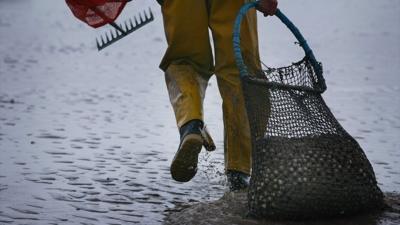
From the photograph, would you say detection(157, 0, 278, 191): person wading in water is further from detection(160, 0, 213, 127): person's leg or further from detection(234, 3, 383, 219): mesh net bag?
detection(234, 3, 383, 219): mesh net bag

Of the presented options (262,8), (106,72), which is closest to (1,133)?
(262,8)

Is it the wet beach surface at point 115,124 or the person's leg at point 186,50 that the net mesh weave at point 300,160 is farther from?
the wet beach surface at point 115,124

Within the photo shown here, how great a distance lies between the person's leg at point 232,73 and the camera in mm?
4090

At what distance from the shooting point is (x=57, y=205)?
3.94 meters

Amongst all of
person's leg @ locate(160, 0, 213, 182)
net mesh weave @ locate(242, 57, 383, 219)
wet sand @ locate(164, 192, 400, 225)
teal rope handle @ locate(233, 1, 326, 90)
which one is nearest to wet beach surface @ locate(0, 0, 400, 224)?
wet sand @ locate(164, 192, 400, 225)

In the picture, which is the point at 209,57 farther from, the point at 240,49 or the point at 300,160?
the point at 300,160

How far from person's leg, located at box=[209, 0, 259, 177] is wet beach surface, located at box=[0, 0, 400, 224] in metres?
0.31

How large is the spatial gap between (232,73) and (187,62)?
252 millimetres

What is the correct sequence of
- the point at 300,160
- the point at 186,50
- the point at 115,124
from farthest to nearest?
1. the point at 115,124
2. the point at 186,50
3. the point at 300,160

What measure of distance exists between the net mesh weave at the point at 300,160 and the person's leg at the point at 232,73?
43 centimetres

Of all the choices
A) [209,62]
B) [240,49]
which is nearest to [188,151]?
[240,49]

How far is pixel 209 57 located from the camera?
13.8 feet

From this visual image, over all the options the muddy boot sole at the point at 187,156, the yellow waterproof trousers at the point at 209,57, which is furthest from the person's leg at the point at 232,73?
the muddy boot sole at the point at 187,156

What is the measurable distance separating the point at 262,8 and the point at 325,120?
2.20 feet
